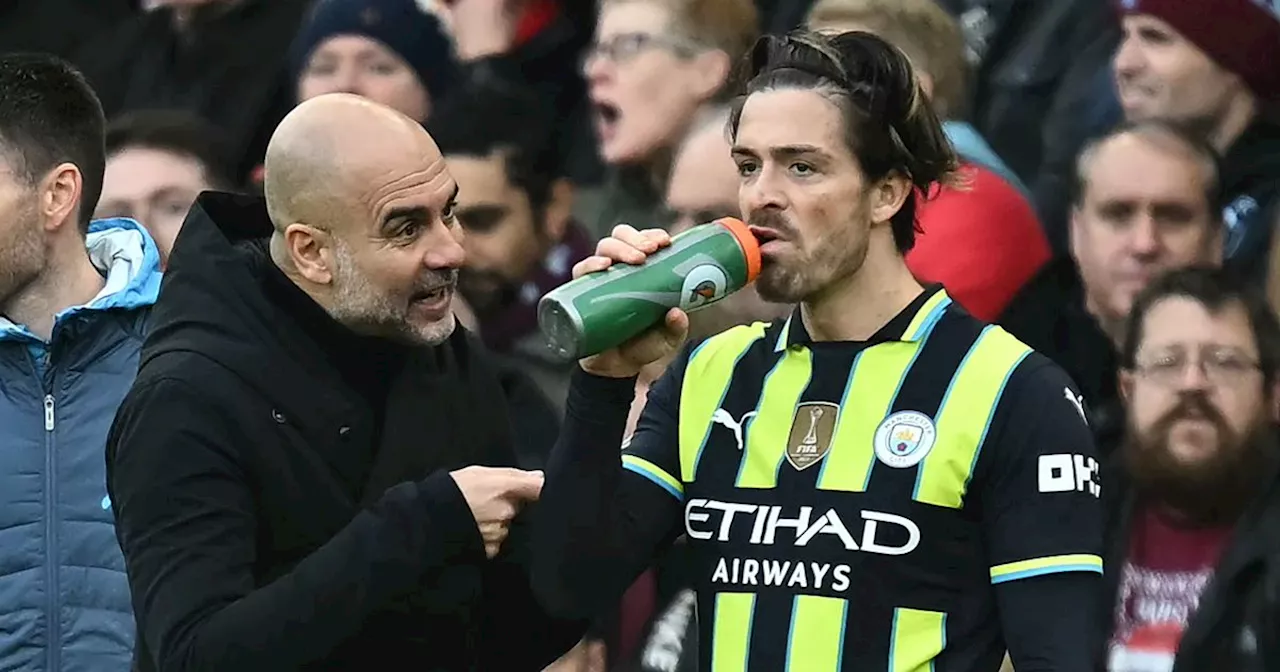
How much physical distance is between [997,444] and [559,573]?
0.64 meters

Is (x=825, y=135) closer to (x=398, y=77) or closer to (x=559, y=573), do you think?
(x=559, y=573)

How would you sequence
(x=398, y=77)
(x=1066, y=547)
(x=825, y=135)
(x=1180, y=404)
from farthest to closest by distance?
(x=398, y=77), (x=1180, y=404), (x=825, y=135), (x=1066, y=547)

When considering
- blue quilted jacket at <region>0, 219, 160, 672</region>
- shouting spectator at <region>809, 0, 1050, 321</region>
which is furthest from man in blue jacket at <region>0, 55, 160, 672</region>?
shouting spectator at <region>809, 0, 1050, 321</region>

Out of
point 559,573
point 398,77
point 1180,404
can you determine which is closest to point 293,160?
point 559,573

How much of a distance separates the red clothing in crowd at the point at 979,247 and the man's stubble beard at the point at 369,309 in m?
1.96

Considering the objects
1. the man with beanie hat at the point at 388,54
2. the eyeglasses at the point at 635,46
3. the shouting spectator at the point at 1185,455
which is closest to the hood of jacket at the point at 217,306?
the shouting spectator at the point at 1185,455

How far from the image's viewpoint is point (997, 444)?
10.8 feet

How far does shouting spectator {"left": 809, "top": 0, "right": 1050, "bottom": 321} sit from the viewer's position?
532 cm

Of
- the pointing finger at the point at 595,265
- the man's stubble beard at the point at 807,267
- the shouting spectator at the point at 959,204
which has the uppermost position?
the pointing finger at the point at 595,265

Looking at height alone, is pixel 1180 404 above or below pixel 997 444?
below

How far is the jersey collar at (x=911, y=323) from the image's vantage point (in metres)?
3.46

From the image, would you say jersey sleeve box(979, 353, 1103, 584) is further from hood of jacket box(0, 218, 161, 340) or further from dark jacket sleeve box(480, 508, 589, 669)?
hood of jacket box(0, 218, 161, 340)

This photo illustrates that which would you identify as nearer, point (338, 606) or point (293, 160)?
point (338, 606)

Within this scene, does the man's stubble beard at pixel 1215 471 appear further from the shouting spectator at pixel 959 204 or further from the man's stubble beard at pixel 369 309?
the man's stubble beard at pixel 369 309
